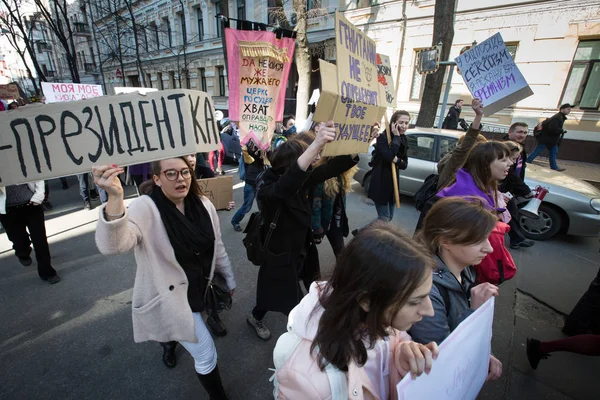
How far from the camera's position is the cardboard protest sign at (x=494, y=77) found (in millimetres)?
3250

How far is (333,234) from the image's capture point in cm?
316

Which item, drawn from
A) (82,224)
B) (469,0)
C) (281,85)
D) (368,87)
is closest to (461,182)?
(368,87)

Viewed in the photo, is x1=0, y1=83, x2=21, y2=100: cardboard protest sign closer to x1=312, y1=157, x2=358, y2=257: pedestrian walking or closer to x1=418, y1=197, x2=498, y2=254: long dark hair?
x1=312, y1=157, x2=358, y2=257: pedestrian walking

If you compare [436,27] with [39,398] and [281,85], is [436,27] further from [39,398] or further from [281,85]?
[39,398]

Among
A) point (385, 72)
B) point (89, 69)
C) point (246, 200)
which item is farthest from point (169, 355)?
point (89, 69)

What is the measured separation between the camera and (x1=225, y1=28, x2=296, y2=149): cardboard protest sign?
290cm

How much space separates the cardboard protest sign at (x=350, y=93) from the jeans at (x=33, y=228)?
345 cm

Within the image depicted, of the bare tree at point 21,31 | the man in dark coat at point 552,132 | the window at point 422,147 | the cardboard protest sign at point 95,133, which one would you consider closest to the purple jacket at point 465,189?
the cardboard protest sign at point 95,133

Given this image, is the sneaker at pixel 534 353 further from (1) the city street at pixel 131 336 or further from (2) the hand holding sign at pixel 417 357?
A: (2) the hand holding sign at pixel 417 357

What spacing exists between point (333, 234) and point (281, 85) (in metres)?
1.81

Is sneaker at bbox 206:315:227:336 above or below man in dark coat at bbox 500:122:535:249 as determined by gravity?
below

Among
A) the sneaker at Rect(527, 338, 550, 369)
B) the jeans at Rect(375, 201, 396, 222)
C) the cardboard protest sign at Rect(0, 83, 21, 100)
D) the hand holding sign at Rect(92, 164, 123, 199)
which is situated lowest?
the sneaker at Rect(527, 338, 550, 369)

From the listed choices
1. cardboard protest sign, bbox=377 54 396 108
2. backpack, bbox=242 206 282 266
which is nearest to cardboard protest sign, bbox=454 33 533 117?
cardboard protest sign, bbox=377 54 396 108

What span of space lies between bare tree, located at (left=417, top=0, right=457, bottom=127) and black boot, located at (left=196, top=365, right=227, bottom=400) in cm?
700
